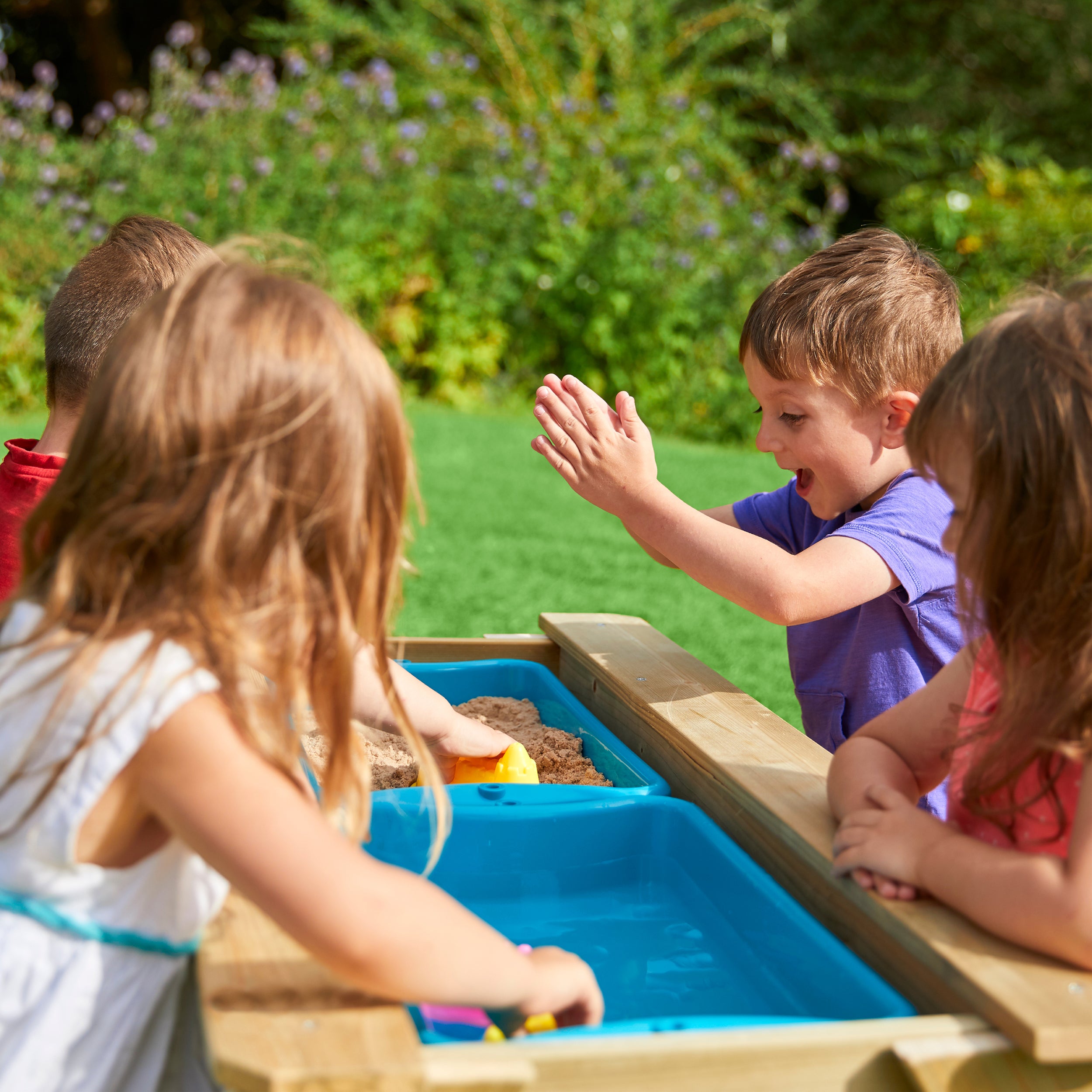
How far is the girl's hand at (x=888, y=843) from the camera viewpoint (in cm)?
121

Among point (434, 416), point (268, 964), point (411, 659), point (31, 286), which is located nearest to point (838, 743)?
point (411, 659)

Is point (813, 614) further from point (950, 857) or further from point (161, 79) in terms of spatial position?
point (161, 79)

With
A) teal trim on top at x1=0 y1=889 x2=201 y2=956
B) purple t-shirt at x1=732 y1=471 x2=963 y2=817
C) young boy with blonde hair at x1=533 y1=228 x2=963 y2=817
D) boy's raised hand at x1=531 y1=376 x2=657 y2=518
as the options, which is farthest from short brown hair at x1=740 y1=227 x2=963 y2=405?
teal trim on top at x1=0 y1=889 x2=201 y2=956

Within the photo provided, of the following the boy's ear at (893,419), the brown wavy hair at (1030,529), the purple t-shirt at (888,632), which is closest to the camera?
the brown wavy hair at (1030,529)

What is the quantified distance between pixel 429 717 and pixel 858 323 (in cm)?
96

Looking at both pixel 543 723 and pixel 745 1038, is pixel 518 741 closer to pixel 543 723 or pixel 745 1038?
pixel 543 723

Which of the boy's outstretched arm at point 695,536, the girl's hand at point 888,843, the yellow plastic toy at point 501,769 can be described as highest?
the boy's outstretched arm at point 695,536

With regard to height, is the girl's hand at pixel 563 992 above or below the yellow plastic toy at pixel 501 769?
above

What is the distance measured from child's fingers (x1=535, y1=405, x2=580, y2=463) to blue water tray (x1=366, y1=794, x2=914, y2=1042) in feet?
1.75

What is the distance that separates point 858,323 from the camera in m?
2.02

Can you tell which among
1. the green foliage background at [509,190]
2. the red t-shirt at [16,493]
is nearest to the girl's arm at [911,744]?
the red t-shirt at [16,493]

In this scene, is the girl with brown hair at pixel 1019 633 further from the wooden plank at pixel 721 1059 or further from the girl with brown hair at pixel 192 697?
the girl with brown hair at pixel 192 697

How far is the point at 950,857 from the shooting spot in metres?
1.17

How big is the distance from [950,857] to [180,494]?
798 millimetres
